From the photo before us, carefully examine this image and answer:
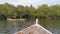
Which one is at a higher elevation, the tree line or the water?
the water

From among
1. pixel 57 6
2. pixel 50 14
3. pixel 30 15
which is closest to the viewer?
pixel 30 15

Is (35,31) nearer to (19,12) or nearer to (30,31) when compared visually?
(30,31)

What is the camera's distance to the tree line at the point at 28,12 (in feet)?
290

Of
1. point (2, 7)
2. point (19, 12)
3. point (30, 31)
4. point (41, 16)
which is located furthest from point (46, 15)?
point (30, 31)

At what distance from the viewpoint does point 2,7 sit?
310 feet

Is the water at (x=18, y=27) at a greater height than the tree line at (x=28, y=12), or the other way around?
the water at (x=18, y=27)

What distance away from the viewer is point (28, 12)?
92.6 metres

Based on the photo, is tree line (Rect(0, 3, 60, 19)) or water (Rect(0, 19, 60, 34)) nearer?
water (Rect(0, 19, 60, 34))

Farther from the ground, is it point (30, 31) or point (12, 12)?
point (30, 31)

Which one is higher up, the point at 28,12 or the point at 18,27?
the point at 18,27

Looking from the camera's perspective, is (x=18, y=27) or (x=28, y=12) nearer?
(x=18, y=27)

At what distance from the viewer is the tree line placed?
8850 cm

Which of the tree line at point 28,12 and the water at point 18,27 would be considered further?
the tree line at point 28,12

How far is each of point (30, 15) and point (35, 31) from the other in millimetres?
89644
